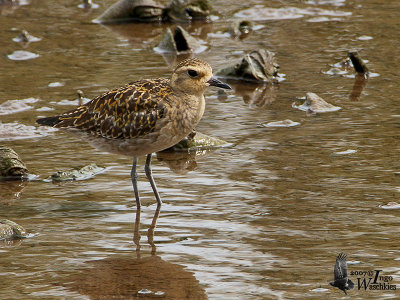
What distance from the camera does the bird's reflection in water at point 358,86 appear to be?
42.5ft

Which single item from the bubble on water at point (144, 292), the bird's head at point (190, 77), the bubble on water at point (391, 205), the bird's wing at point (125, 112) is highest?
the bird's head at point (190, 77)

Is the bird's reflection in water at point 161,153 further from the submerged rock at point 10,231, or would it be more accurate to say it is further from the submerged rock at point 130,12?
the submerged rock at point 130,12

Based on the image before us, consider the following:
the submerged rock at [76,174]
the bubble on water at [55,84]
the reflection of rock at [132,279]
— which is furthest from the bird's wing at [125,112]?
the bubble on water at [55,84]

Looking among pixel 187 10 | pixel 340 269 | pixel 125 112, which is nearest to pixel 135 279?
pixel 340 269

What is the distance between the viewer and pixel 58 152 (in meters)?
11.0

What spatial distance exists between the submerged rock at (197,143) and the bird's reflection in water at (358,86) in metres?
2.74

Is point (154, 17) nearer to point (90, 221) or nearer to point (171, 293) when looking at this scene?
point (90, 221)

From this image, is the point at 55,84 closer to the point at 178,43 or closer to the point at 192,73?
the point at 178,43

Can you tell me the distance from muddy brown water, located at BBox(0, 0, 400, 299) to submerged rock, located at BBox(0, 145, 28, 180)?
0.16 meters

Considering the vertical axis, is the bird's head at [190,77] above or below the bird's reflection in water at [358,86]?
above

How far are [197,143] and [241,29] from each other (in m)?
6.45

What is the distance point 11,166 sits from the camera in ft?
32.5

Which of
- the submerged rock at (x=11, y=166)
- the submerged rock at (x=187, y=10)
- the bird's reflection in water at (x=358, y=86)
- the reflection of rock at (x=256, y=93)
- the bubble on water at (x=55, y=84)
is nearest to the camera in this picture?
the submerged rock at (x=11, y=166)

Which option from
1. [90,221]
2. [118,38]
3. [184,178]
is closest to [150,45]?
[118,38]
